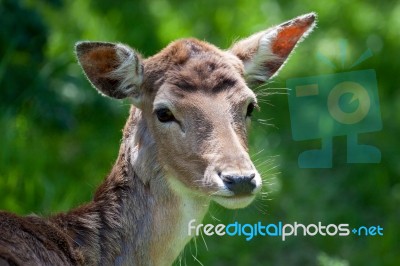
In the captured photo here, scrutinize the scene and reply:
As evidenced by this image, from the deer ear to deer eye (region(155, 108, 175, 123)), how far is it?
674 mm

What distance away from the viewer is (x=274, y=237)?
8461mm

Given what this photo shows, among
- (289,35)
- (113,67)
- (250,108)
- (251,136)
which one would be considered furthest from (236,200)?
(251,136)

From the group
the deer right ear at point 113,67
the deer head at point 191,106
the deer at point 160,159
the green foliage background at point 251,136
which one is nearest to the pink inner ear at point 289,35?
the deer head at point 191,106

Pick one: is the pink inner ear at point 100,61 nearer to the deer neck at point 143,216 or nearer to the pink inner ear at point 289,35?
the deer neck at point 143,216

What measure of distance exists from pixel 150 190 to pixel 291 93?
13.2ft

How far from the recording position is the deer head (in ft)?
18.4

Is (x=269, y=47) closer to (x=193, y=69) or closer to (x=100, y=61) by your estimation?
(x=193, y=69)

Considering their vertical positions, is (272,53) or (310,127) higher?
(310,127)

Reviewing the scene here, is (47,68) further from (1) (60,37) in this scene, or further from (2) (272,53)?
(2) (272,53)

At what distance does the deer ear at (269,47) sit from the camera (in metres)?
6.44

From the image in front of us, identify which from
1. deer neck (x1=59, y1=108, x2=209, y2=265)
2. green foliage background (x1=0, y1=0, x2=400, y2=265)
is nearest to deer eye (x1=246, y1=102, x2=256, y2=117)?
deer neck (x1=59, y1=108, x2=209, y2=265)

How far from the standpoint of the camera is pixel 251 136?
8992 mm

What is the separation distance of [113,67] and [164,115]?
1.44ft

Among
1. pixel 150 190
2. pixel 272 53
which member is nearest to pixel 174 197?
pixel 150 190
